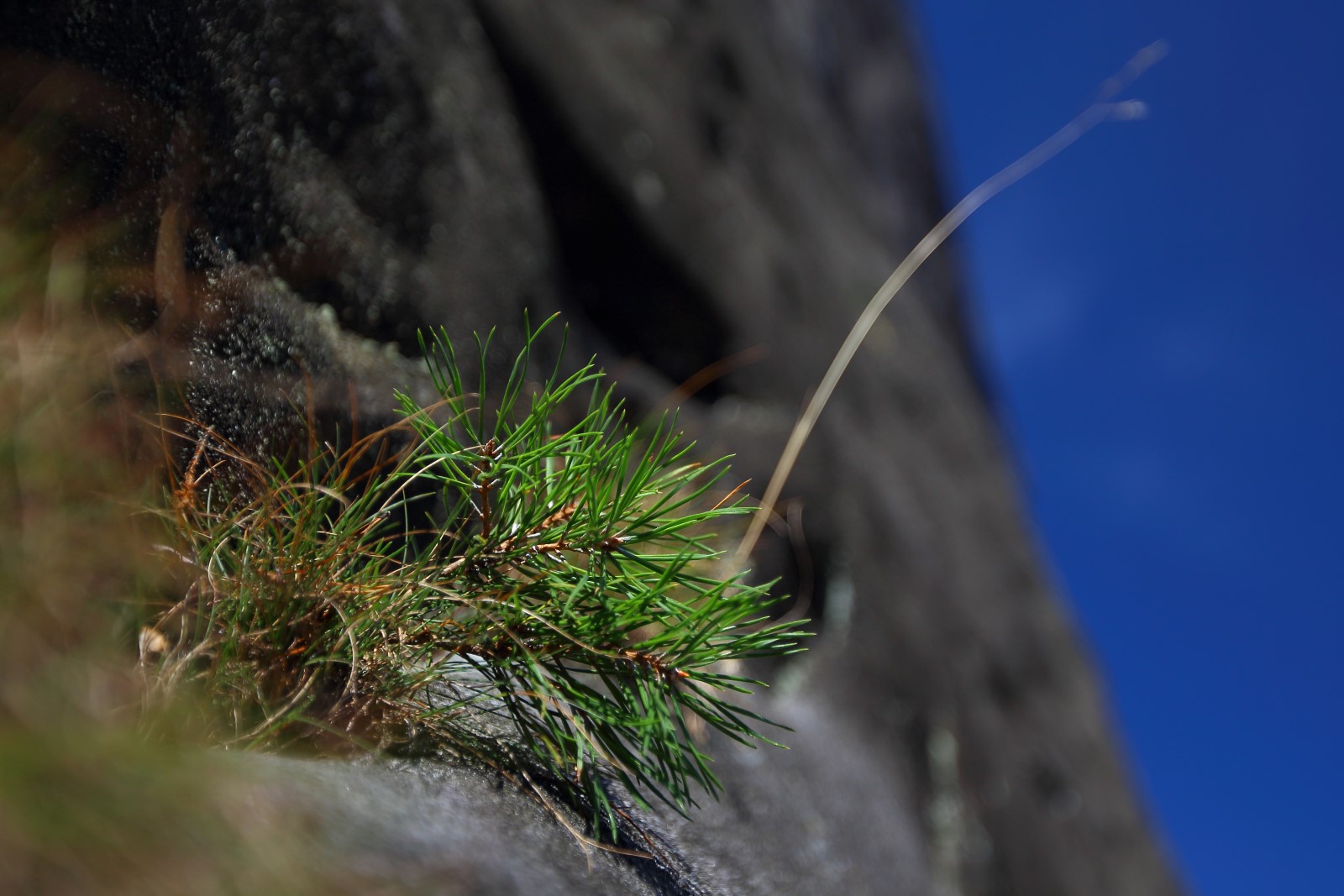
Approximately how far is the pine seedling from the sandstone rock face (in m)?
0.06

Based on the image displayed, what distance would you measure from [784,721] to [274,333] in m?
1.22

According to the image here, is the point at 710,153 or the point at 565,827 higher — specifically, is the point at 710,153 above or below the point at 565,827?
above

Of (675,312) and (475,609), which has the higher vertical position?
(675,312)

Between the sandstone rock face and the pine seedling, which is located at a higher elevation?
the sandstone rock face

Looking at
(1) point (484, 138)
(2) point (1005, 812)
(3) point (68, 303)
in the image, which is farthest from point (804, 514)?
(3) point (68, 303)

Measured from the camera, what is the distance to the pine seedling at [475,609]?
63 cm

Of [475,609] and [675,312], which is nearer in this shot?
[475,609]

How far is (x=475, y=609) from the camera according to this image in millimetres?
687

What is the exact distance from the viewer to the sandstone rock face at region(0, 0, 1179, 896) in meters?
0.82

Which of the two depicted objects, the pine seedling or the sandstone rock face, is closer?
the pine seedling

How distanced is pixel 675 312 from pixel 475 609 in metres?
1.71

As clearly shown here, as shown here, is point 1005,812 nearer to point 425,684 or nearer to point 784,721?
point 784,721

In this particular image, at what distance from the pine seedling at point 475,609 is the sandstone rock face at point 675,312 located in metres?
0.06

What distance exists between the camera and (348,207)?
119 centimetres
